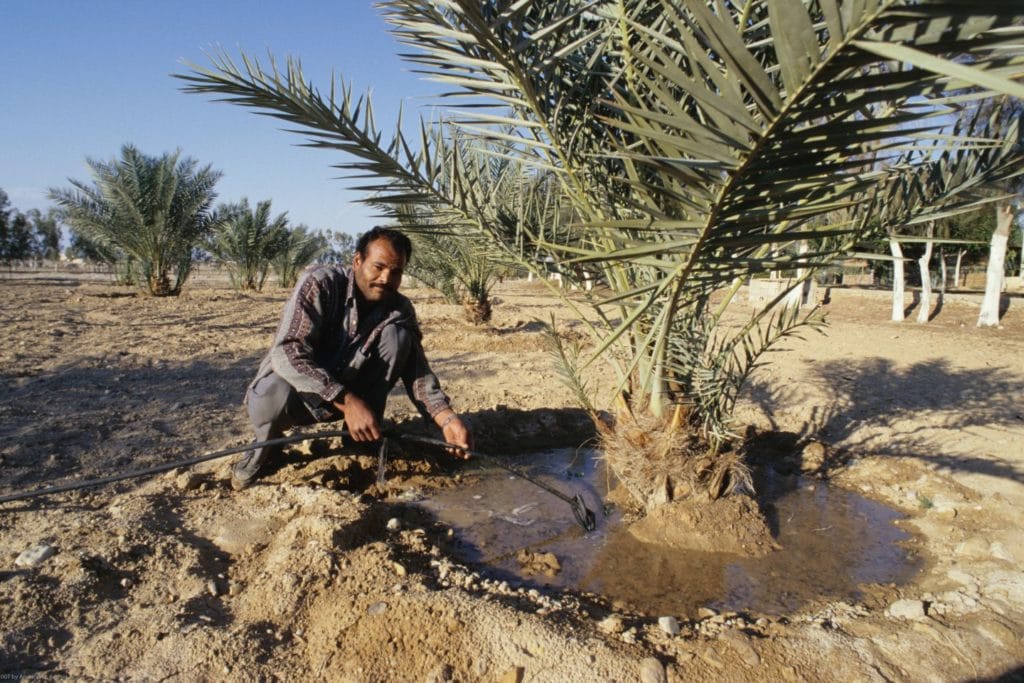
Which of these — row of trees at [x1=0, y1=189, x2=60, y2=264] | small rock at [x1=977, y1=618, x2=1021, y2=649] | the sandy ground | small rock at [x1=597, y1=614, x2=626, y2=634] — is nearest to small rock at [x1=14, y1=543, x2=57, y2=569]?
the sandy ground

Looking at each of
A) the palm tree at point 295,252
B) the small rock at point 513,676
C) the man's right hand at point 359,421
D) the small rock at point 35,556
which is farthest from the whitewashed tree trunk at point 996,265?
the palm tree at point 295,252

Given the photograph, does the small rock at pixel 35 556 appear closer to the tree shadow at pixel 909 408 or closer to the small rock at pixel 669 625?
the small rock at pixel 669 625

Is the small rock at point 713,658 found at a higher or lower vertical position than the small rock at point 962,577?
higher

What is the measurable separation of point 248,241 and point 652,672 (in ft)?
57.0

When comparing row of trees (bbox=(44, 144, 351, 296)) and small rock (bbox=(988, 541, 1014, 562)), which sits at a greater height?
row of trees (bbox=(44, 144, 351, 296))

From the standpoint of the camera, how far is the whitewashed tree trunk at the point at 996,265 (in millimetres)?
9961

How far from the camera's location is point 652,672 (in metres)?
1.52

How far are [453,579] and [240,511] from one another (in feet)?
3.11

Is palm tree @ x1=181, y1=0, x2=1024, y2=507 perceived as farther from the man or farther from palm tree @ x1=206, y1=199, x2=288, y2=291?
palm tree @ x1=206, y1=199, x2=288, y2=291

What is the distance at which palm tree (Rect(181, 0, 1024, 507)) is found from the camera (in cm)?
97

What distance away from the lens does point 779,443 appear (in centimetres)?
388

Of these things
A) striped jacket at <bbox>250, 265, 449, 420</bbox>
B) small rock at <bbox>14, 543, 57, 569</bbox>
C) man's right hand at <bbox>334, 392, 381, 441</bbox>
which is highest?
striped jacket at <bbox>250, 265, 449, 420</bbox>

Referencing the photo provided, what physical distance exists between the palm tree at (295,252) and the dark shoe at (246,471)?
16.4 meters

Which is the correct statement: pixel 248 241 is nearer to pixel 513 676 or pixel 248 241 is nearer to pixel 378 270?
pixel 378 270
